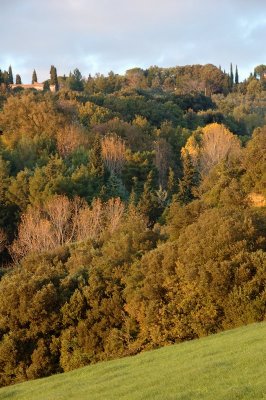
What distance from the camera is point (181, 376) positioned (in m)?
14.8

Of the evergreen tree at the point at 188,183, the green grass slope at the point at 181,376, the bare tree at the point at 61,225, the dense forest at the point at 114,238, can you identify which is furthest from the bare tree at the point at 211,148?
the green grass slope at the point at 181,376

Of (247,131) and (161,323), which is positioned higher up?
(247,131)

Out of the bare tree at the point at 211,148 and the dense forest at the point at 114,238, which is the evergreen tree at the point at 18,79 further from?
the bare tree at the point at 211,148

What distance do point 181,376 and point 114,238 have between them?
21.7m

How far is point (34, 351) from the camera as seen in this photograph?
91.5ft

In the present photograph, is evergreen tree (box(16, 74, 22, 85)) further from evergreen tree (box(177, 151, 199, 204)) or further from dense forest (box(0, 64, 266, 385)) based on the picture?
evergreen tree (box(177, 151, 199, 204))

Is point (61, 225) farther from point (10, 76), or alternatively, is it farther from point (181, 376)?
point (10, 76)

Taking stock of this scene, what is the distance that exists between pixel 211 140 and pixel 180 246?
4457 cm

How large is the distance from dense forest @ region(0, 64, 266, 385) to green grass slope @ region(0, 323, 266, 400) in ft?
14.2

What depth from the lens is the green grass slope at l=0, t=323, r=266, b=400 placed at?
12.5 metres

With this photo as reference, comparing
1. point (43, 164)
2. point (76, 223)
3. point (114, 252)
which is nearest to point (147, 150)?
point (43, 164)

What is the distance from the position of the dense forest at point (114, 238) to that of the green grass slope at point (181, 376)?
4.33 m

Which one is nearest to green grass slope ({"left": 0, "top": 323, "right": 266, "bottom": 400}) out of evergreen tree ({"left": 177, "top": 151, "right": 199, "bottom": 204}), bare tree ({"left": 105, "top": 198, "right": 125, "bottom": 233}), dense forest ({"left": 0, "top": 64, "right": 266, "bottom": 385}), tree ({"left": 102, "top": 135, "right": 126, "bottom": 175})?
dense forest ({"left": 0, "top": 64, "right": 266, "bottom": 385})

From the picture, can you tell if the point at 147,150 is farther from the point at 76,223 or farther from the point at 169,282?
the point at 169,282
